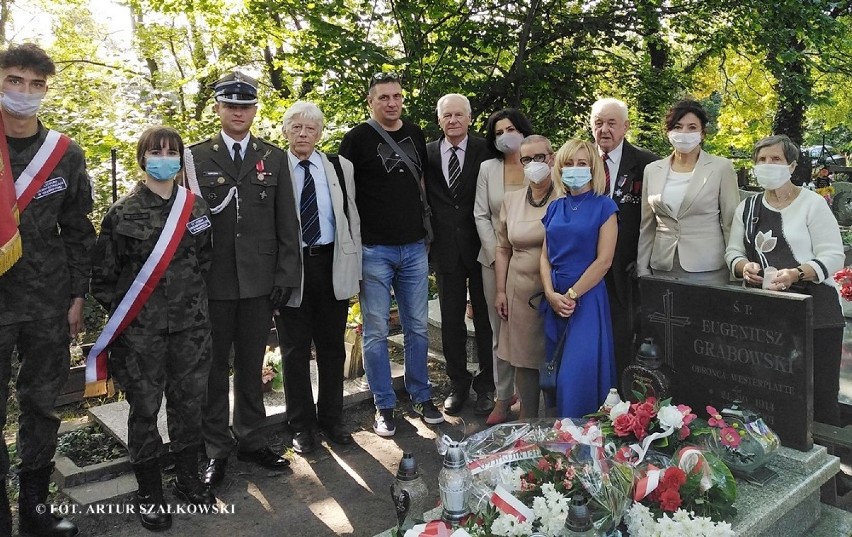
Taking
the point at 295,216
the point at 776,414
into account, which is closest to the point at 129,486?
the point at 295,216

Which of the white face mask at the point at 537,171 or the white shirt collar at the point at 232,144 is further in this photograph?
the white face mask at the point at 537,171

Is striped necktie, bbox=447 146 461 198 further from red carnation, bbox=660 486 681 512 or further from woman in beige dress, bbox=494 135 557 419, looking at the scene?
red carnation, bbox=660 486 681 512

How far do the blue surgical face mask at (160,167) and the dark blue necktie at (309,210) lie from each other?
92 centimetres

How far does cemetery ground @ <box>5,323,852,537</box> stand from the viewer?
3.36 metres

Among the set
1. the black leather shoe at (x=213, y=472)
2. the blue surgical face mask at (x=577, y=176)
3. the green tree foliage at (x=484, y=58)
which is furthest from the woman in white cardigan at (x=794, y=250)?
the black leather shoe at (x=213, y=472)

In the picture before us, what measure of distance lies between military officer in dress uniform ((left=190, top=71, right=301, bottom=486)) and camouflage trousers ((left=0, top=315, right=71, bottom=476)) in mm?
796

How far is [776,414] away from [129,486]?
348 cm

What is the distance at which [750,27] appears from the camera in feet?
20.0

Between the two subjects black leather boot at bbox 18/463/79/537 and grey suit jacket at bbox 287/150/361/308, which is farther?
grey suit jacket at bbox 287/150/361/308

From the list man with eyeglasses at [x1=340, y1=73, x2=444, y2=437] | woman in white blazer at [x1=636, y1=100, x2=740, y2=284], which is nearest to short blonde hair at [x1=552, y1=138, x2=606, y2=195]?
woman in white blazer at [x1=636, y1=100, x2=740, y2=284]

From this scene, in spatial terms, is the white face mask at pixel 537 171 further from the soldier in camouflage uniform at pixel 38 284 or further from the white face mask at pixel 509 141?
the soldier in camouflage uniform at pixel 38 284

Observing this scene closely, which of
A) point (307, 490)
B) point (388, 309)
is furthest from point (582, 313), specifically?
point (307, 490)

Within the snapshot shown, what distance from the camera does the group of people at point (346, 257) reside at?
323 cm

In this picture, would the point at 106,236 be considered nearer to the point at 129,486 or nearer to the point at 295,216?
the point at 295,216
